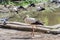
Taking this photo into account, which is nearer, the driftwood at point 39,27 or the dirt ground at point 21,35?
the dirt ground at point 21,35

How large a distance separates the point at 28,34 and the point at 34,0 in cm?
1325

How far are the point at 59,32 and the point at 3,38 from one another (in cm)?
162

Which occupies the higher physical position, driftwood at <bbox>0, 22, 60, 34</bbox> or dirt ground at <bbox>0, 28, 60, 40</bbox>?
driftwood at <bbox>0, 22, 60, 34</bbox>

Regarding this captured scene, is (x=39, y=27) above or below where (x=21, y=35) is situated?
above

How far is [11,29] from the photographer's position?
673cm

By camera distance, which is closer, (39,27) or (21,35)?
(21,35)

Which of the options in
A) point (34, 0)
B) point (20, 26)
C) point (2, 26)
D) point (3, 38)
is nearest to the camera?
point (3, 38)

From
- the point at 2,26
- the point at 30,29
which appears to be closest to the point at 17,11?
the point at 2,26

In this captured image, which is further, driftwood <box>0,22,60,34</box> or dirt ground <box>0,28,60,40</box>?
driftwood <box>0,22,60,34</box>

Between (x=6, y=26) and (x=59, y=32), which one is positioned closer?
(x=59, y=32)

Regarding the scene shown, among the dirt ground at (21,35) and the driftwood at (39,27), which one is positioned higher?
the driftwood at (39,27)

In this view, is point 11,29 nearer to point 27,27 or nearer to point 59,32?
point 27,27

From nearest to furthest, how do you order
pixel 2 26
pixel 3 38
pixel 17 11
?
pixel 3 38 → pixel 2 26 → pixel 17 11

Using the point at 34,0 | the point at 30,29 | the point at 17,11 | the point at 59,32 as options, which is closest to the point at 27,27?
the point at 30,29
